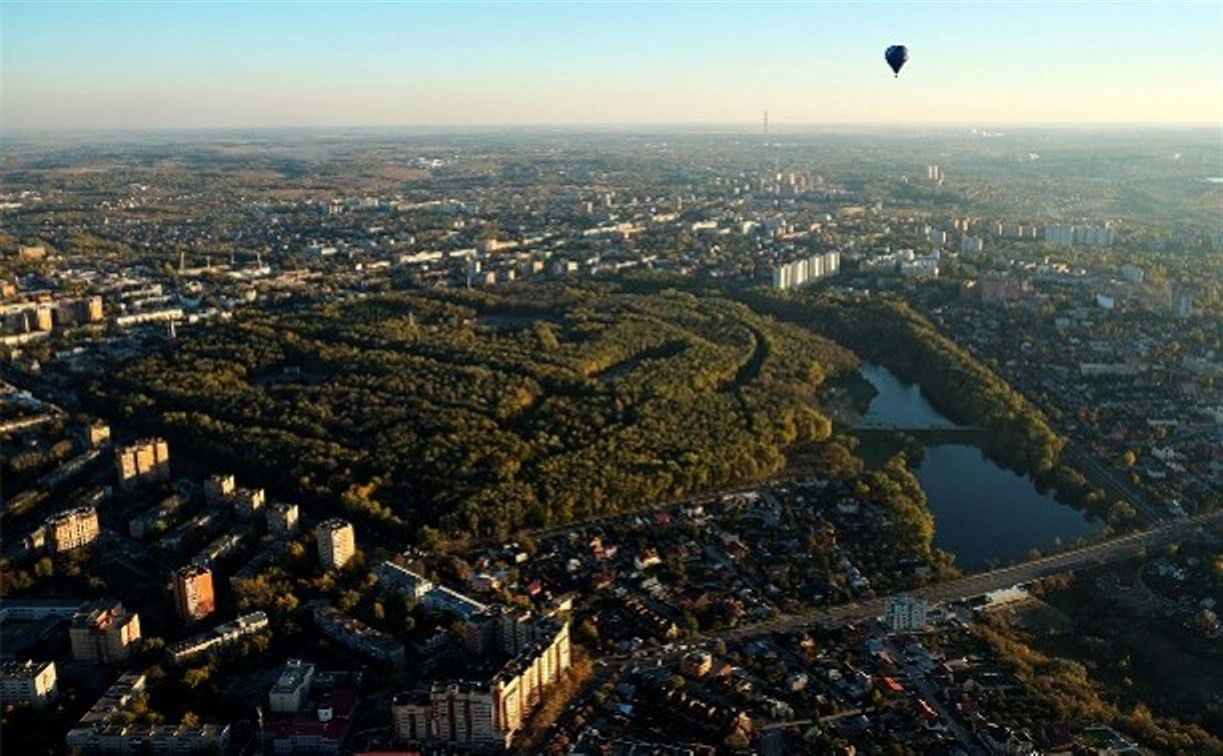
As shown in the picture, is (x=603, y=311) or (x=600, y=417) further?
(x=603, y=311)

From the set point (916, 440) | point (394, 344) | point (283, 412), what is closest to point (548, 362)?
point (394, 344)

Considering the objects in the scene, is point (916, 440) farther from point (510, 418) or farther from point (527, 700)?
point (527, 700)

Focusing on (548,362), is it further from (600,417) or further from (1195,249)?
(1195,249)

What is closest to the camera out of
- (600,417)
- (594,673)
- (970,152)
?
(594,673)

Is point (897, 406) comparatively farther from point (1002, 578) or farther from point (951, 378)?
point (1002, 578)

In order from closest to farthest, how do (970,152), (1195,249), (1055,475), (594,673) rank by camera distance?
(594,673) < (1055,475) < (1195,249) < (970,152)

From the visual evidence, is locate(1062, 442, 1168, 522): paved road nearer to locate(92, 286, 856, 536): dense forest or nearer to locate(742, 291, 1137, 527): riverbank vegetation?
locate(742, 291, 1137, 527): riverbank vegetation

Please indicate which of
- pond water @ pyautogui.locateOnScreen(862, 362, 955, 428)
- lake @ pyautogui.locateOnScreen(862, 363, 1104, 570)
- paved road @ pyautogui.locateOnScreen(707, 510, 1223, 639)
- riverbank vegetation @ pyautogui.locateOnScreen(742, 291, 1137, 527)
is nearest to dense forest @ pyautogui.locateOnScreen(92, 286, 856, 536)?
pond water @ pyautogui.locateOnScreen(862, 362, 955, 428)
